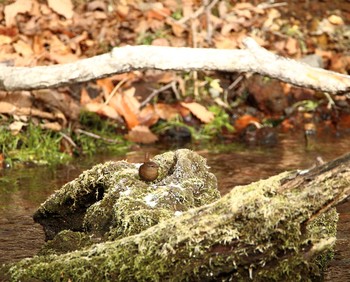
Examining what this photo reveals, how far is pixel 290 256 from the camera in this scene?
351 centimetres

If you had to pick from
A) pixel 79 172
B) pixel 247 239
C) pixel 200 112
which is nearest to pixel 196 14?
pixel 200 112

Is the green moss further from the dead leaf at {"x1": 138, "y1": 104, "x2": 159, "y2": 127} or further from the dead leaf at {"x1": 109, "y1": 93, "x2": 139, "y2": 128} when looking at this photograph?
the dead leaf at {"x1": 138, "y1": 104, "x2": 159, "y2": 127}

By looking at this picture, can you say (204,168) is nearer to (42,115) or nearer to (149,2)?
(42,115)

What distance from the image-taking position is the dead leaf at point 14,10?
8.73 meters

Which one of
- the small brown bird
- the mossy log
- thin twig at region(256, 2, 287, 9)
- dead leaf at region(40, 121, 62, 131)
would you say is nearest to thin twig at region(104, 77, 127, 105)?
dead leaf at region(40, 121, 62, 131)

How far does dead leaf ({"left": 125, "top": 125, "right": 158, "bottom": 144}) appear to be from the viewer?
27.4 feet

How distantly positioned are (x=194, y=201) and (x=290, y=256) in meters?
0.99

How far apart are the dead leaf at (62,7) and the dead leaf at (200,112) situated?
65.4 inches

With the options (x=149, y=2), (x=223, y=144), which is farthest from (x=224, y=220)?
(x=149, y=2)

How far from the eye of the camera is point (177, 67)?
5633mm

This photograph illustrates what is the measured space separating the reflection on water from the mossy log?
126cm

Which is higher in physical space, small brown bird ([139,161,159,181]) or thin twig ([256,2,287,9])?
small brown bird ([139,161,159,181])

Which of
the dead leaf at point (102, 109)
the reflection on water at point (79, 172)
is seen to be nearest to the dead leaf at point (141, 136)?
the dead leaf at point (102, 109)

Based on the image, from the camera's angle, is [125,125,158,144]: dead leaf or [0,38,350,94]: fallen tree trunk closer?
[0,38,350,94]: fallen tree trunk
